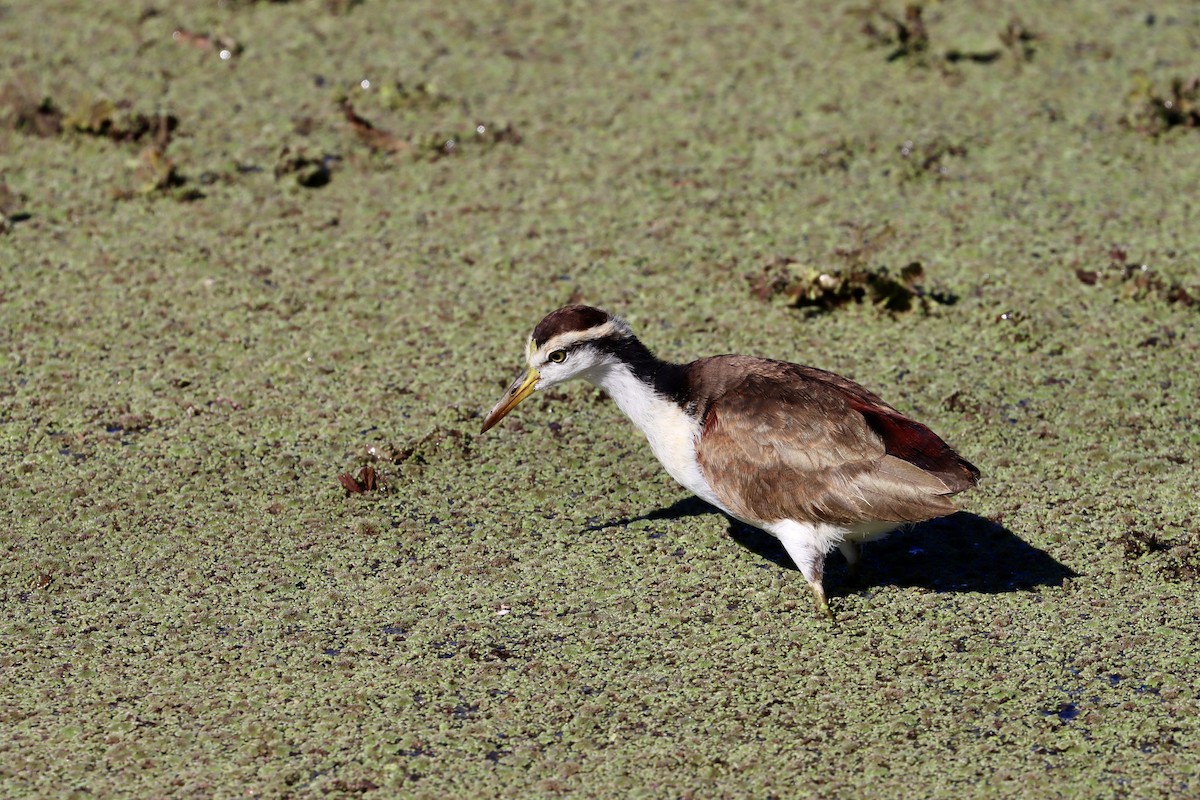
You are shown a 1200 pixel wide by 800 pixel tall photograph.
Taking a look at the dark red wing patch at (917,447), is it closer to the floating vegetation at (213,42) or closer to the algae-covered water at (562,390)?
the algae-covered water at (562,390)

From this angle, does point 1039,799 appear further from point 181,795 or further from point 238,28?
point 238,28

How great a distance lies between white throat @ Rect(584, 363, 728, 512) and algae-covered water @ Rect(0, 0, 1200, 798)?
1.23ft

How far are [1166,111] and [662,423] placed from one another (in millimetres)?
4557

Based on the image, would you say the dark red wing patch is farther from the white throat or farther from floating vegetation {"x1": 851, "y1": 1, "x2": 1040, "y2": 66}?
floating vegetation {"x1": 851, "y1": 1, "x2": 1040, "y2": 66}

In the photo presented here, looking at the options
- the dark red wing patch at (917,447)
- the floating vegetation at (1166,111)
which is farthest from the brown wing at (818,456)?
the floating vegetation at (1166,111)

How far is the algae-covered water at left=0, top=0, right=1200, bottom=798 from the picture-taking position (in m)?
4.66

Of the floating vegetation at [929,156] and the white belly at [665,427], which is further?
the floating vegetation at [929,156]

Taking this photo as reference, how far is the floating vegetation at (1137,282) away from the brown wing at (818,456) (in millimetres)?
2331

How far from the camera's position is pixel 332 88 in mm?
9008

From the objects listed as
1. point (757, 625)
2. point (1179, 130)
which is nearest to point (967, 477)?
point (757, 625)

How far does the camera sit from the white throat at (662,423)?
5.51 metres

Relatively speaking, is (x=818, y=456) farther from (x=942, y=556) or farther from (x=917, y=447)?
(x=942, y=556)

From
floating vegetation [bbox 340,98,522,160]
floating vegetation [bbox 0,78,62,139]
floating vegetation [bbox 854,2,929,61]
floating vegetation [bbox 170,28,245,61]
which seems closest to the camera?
floating vegetation [bbox 340,98,522,160]

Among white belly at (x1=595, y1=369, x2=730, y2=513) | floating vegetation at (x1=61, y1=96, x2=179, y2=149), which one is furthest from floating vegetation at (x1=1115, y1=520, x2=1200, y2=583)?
floating vegetation at (x1=61, y1=96, x2=179, y2=149)
